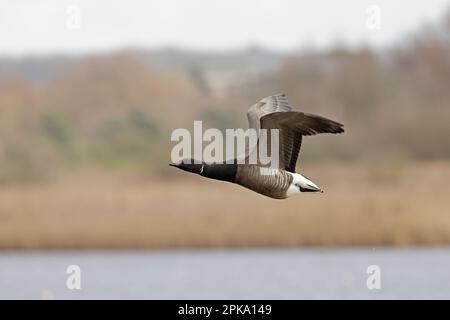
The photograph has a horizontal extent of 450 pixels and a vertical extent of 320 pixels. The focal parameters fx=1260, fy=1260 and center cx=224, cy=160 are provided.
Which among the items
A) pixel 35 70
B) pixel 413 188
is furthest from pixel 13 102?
pixel 413 188

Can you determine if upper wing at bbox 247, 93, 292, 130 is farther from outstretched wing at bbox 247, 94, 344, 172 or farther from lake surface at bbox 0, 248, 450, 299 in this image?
lake surface at bbox 0, 248, 450, 299

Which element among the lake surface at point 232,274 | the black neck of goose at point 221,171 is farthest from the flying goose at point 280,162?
the lake surface at point 232,274

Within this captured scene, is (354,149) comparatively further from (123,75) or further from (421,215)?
(123,75)

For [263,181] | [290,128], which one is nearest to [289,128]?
[290,128]

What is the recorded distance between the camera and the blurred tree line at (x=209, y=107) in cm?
2736

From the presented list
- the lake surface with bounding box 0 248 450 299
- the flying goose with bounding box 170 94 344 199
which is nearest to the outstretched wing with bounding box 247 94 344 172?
the flying goose with bounding box 170 94 344 199

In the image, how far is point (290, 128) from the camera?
8.11 metres

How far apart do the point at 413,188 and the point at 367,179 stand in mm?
1063

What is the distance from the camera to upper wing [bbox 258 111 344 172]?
7871 mm

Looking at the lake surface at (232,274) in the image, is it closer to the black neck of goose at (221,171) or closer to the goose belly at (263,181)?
the goose belly at (263,181)

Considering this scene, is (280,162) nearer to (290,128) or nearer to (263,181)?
(290,128)

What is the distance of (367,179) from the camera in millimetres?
25906

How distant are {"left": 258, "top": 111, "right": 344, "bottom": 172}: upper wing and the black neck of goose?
1.59 ft
